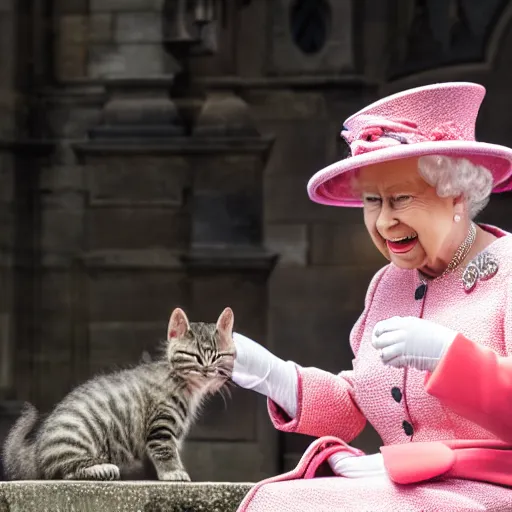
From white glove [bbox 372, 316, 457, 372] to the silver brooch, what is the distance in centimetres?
26

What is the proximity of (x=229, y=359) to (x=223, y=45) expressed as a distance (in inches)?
110

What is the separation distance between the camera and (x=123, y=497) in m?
3.28

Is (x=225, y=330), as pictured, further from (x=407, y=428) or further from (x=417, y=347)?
(x=417, y=347)

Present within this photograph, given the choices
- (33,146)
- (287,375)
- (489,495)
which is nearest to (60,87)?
(33,146)

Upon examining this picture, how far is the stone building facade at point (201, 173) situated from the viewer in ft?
18.4

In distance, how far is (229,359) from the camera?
3.24 m

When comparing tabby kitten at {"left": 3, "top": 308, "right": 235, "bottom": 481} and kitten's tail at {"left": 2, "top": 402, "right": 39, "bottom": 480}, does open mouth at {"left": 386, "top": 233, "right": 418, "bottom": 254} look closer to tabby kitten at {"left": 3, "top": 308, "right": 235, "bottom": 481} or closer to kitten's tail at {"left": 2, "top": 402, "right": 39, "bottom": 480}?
tabby kitten at {"left": 3, "top": 308, "right": 235, "bottom": 481}

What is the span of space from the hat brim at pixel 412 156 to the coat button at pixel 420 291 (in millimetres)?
309

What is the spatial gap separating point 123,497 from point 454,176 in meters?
1.30

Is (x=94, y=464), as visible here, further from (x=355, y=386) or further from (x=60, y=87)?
(x=60, y=87)

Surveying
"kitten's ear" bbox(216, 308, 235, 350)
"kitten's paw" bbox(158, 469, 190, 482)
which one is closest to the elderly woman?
"kitten's ear" bbox(216, 308, 235, 350)

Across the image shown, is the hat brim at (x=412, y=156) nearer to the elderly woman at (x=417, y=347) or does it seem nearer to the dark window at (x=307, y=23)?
the elderly woman at (x=417, y=347)

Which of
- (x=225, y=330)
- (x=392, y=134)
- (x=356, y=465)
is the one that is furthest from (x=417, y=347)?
(x=225, y=330)

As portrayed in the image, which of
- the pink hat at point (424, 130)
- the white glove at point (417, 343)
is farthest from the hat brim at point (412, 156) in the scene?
the white glove at point (417, 343)
